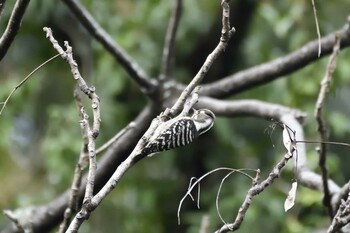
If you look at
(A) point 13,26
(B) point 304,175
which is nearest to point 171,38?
(B) point 304,175

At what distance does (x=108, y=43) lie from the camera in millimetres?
1961

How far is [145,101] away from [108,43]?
5.17 feet

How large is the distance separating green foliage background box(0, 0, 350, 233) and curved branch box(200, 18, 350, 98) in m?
1.17

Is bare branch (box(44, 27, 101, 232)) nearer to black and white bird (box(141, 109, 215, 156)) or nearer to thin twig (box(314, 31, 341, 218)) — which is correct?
black and white bird (box(141, 109, 215, 156))

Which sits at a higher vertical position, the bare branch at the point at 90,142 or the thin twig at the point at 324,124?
the bare branch at the point at 90,142

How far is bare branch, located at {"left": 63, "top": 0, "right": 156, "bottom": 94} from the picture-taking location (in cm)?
189

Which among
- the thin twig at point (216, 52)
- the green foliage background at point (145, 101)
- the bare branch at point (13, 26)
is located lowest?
the green foliage background at point (145, 101)

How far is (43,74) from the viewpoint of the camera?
3797 mm

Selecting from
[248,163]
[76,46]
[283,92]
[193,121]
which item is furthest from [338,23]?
[193,121]

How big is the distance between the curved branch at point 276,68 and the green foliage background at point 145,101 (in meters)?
1.17

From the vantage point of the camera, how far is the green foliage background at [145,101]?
133 inches

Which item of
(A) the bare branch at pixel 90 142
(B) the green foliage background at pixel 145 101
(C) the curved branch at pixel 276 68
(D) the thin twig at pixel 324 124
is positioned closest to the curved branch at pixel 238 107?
(C) the curved branch at pixel 276 68

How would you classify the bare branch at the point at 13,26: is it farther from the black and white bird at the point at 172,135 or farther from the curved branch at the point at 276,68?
the curved branch at the point at 276,68

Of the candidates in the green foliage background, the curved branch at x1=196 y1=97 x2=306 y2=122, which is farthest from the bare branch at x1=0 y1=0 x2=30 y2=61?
the green foliage background
